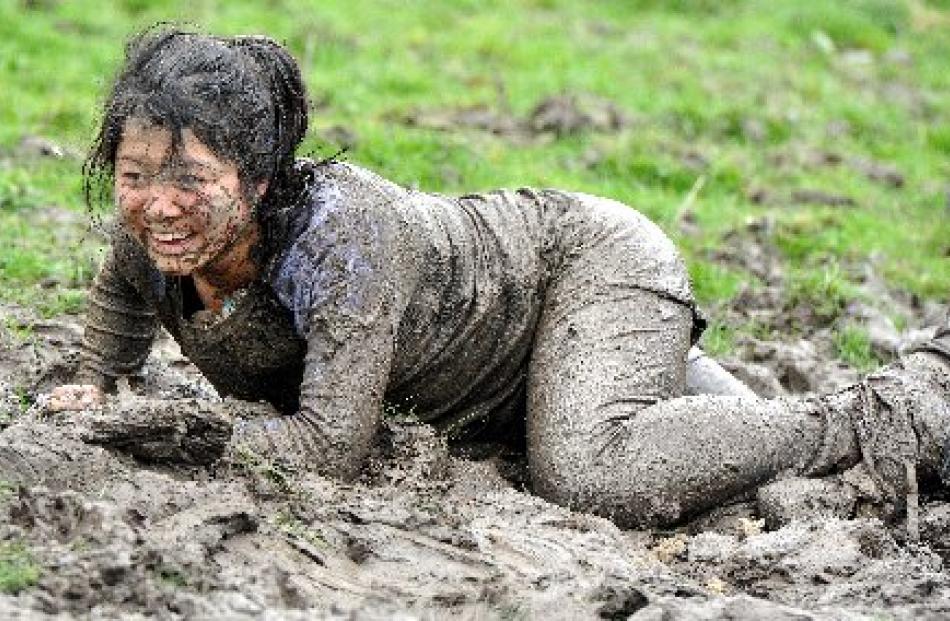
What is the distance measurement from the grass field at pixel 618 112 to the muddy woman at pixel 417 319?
6.22 ft

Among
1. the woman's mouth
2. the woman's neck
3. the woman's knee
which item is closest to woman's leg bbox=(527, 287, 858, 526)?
the woman's knee

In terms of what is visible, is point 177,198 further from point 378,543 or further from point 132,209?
point 378,543

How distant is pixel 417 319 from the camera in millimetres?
5160

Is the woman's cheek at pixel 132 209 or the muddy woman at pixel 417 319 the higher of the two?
the woman's cheek at pixel 132 209

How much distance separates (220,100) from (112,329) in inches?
44.7

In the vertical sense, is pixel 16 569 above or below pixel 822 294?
above

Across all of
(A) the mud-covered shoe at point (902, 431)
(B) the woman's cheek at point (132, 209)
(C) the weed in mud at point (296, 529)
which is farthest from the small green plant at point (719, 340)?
(C) the weed in mud at point (296, 529)

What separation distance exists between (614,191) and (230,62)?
456 cm

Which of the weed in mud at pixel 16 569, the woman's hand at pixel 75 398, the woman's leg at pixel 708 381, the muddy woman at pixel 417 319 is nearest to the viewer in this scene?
the weed in mud at pixel 16 569

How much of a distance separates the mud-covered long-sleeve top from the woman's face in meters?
0.19

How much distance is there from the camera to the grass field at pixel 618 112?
27.7 feet

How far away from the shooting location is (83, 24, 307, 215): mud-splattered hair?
4.59m

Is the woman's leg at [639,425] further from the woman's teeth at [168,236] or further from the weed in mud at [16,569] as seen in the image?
the weed in mud at [16,569]

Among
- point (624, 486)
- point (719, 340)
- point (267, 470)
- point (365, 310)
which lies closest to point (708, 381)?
point (624, 486)
